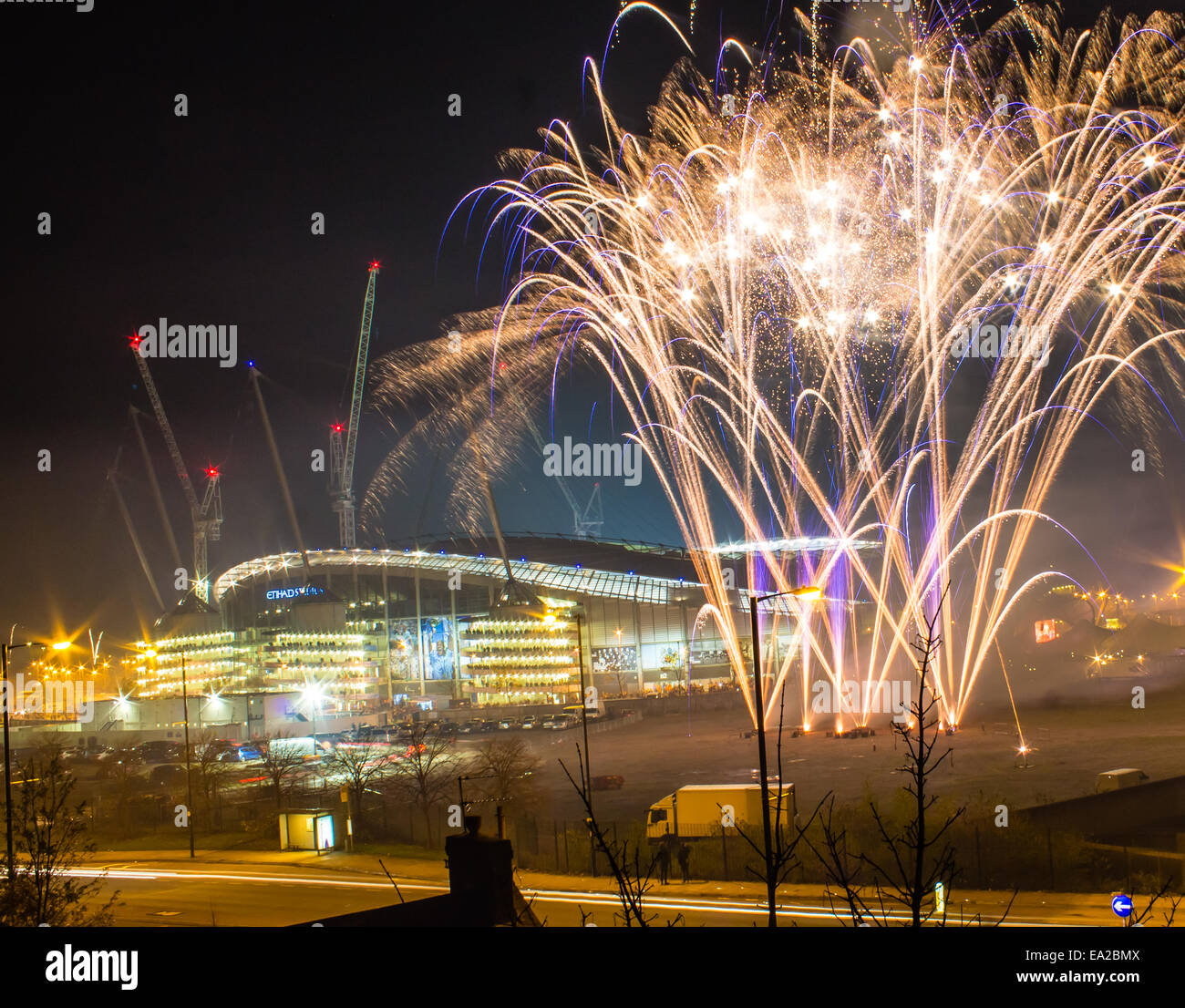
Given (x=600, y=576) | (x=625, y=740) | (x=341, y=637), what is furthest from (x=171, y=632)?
(x=625, y=740)

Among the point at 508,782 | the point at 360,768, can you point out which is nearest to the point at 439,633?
the point at 360,768

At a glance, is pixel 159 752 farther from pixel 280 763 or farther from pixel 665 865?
pixel 665 865

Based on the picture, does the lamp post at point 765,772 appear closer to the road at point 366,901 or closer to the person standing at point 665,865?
the road at point 366,901

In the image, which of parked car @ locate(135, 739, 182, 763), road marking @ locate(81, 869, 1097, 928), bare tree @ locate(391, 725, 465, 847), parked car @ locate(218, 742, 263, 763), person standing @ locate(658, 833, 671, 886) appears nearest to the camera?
road marking @ locate(81, 869, 1097, 928)

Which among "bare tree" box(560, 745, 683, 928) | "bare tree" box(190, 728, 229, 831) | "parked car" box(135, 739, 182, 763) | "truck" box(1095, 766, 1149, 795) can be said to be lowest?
"parked car" box(135, 739, 182, 763)

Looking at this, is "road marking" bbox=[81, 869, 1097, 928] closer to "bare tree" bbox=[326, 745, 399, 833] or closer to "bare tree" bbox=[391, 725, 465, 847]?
"bare tree" bbox=[391, 725, 465, 847]

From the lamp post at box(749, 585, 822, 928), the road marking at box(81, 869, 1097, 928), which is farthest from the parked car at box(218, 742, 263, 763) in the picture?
the lamp post at box(749, 585, 822, 928)
